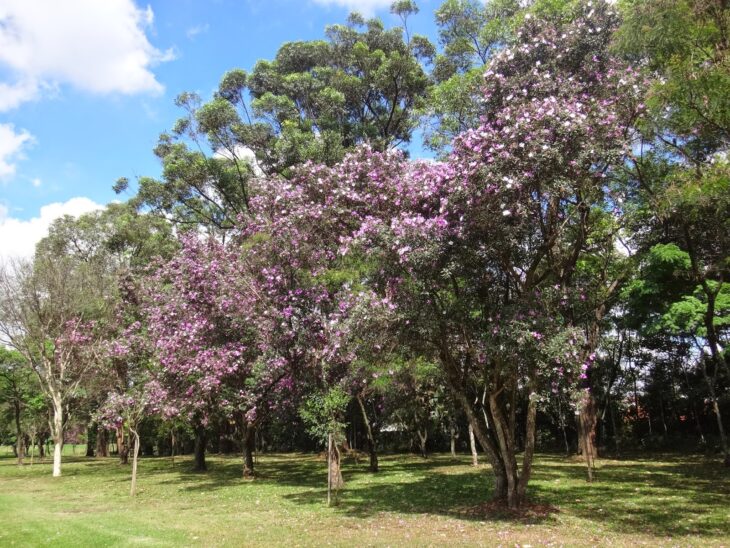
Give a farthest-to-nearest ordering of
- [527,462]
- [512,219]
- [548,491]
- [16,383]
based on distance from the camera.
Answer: [16,383]
[548,491]
[527,462]
[512,219]

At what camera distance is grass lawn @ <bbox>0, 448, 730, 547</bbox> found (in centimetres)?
865

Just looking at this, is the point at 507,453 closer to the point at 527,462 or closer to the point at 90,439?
the point at 527,462

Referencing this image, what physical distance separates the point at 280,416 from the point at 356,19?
745 inches

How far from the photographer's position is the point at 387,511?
11531 mm

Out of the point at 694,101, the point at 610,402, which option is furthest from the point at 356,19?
the point at 610,402

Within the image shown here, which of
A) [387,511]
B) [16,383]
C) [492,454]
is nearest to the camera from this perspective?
[492,454]

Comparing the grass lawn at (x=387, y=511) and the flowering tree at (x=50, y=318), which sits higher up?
the flowering tree at (x=50, y=318)

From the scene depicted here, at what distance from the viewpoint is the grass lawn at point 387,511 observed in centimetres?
865

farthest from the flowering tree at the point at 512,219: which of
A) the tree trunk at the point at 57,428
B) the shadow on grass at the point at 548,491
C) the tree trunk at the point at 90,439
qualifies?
the tree trunk at the point at 90,439

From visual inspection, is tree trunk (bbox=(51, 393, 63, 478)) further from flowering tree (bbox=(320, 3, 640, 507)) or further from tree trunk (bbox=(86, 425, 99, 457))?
flowering tree (bbox=(320, 3, 640, 507))

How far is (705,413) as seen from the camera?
2783 cm

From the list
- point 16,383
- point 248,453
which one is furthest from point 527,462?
point 16,383

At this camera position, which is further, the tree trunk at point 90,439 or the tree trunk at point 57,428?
the tree trunk at point 90,439

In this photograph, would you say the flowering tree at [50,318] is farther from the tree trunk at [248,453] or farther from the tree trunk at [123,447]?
the tree trunk at [248,453]
